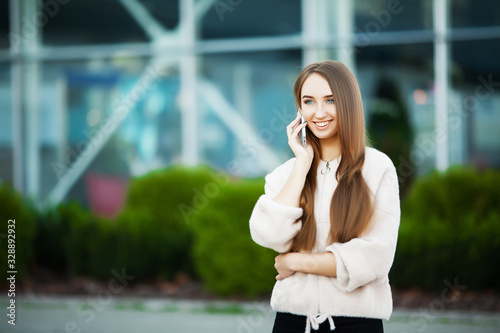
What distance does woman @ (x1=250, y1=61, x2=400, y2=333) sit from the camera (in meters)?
2.40

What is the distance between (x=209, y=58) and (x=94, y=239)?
405cm

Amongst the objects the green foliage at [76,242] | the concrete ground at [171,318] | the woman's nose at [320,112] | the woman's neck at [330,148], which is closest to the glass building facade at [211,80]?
the green foliage at [76,242]

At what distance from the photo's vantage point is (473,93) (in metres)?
10.5

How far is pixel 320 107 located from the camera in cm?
250

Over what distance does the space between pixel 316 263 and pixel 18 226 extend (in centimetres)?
753

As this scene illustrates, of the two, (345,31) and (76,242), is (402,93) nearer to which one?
(345,31)

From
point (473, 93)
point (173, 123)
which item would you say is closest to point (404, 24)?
point (473, 93)

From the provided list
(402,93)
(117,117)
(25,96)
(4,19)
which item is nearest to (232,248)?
(402,93)

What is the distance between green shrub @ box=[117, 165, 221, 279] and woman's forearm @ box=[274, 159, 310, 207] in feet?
20.2

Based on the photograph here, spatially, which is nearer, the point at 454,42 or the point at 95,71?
the point at 454,42

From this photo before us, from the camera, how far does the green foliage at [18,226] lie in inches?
361

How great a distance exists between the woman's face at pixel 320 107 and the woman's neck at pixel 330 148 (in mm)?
45

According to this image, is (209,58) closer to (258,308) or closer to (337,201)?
(258,308)

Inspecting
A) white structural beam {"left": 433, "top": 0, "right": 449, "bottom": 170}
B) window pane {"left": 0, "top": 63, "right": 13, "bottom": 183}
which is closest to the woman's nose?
white structural beam {"left": 433, "top": 0, "right": 449, "bottom": 170}
